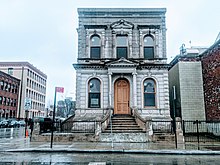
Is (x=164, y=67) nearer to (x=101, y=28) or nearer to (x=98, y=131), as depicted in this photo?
(x=101, y=28)

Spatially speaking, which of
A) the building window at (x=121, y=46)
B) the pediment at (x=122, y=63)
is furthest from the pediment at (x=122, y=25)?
the pediment at (x=122, y=63)

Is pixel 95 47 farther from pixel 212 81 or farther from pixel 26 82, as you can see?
pixel 26 82

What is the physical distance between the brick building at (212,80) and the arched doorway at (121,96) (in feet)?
22.9

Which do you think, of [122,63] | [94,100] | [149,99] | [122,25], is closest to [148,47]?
[122,25]

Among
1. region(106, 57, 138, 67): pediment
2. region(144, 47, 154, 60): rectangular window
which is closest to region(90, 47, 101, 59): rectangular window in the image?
region(106, 57, 138, 67): pediment

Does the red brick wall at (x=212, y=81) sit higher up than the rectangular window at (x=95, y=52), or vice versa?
the rectangular window at (x=95, y=52)

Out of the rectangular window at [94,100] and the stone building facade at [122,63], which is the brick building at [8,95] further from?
the rectangular window at [94,100]

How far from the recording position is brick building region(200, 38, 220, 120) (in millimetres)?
18062

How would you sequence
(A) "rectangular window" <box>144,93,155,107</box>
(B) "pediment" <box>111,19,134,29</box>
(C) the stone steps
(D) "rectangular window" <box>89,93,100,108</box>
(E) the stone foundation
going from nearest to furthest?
(E) the stone foundation, (C) the stone steps, (D) "rectangular window" <box>89,93,100,108</box>, (A) "rectangular window" <box>144,93,155,107</box>, (B) "pediment" <box>111,19,134,29</box>

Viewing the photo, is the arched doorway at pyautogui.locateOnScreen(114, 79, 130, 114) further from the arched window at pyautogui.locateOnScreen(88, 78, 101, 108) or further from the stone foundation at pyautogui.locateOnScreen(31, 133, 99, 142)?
the stone foundation at pyautogui.locateOnScreen(31, 133, 99, 142)

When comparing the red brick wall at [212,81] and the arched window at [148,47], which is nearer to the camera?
the red brick wall at [212,81]

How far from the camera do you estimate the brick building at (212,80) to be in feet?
59.3

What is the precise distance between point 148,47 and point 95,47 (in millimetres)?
4878

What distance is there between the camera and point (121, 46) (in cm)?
2020
